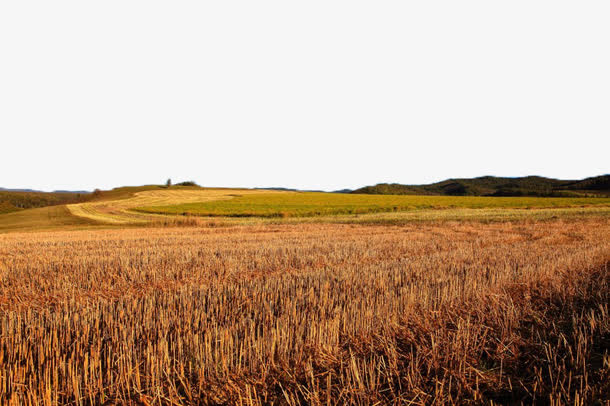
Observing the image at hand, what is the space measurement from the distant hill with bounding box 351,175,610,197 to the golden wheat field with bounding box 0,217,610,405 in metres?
90.2

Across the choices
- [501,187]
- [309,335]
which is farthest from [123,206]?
[501,187]

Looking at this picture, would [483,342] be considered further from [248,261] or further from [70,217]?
[70,217]

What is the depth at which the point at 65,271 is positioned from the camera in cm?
930

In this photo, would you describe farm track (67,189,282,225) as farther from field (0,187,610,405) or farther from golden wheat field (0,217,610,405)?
golden wheat field (0,217,610,405)

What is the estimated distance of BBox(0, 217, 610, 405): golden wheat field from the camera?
11.1 ft

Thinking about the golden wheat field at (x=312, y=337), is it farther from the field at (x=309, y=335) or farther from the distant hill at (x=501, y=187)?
the distant hill at (x=501, y=187)

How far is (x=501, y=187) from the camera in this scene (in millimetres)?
172500

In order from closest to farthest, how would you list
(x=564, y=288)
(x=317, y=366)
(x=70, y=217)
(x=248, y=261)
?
1. (x=317, y=366)
2. (x=564, y=288)
3. (x=248, y=261)
4. (x=70, y=217)

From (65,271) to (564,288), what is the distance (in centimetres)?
1101

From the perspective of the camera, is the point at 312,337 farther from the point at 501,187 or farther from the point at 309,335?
the point at 501,187

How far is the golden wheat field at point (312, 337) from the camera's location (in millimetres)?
3371

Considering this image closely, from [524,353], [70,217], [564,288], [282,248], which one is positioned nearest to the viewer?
[524,353]

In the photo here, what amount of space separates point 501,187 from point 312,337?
192m

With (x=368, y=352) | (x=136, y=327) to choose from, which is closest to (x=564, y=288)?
(x=368, y=352)
